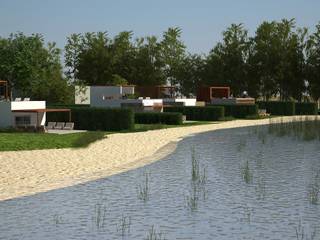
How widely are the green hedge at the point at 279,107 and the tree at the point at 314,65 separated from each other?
1253 centimetres

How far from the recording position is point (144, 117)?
53.7 meters

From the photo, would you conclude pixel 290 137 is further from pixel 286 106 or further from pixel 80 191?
pixel 286 106

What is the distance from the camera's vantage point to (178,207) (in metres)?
15.8

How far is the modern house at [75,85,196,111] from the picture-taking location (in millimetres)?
60125

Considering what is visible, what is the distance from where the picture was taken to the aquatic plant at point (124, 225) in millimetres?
13221

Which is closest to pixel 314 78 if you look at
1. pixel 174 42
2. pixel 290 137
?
pixel 174 42

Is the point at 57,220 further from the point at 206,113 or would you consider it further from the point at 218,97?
the point at 218,97

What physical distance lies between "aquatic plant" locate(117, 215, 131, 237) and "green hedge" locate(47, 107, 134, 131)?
30223mm

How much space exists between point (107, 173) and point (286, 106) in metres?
53.1

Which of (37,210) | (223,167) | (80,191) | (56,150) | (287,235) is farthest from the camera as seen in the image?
(56,150)

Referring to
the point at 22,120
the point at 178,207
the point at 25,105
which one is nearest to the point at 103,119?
the point at 25,105

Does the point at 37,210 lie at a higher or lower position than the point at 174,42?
lower

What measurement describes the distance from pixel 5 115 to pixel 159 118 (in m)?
13.6

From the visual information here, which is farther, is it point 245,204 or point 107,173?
point 107,173
